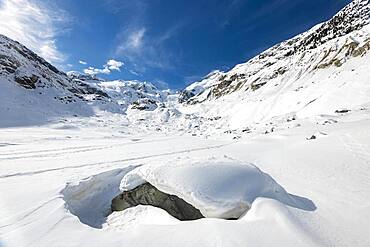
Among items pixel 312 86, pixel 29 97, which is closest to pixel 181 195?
pixel 312 86

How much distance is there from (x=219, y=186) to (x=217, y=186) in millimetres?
34

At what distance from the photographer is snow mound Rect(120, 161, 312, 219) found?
442 cm

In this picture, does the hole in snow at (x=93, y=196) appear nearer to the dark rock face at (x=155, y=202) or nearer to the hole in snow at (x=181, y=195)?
the hole in snow at (x=181, y=195)

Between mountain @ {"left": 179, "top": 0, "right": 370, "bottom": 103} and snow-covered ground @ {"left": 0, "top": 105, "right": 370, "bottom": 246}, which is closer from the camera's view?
snow-covered ground @ {"left": 0, "top": 105, "right": 370, "bottom": 246}

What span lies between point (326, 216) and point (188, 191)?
2.13 m

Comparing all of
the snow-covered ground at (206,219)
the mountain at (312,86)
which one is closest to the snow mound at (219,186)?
the snow-covered ground at (206,219)

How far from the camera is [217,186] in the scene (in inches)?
183

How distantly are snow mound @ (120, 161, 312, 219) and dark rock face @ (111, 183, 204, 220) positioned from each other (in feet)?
0.99

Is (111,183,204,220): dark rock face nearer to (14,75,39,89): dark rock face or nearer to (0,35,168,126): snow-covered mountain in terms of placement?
(0,35,168,126): snow-covered mountain

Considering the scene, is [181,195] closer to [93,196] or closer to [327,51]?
[93,196]

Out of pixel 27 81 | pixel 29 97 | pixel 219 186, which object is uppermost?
pixel 27 81

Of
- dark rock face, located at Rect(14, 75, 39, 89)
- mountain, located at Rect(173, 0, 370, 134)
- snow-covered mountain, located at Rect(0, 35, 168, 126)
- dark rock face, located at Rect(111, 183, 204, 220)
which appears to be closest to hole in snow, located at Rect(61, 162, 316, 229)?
dark rock face, located at Rect(111, 183, 204, 220)

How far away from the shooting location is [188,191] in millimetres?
4676

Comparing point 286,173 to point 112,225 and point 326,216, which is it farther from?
point 112,225
